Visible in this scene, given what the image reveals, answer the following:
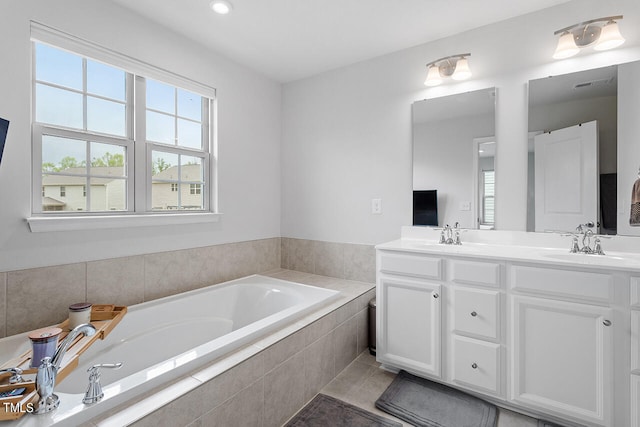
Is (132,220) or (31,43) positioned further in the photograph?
(132,220)

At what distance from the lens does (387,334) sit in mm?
2123

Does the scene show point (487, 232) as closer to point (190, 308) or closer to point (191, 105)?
point (190, 308)

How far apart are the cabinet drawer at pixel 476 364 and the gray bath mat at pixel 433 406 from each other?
0.10m

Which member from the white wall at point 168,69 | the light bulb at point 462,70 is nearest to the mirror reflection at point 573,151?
the light bulb at point 462,70

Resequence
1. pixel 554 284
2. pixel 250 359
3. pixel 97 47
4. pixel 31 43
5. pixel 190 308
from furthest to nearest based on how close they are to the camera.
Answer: pixel 190 308
pixel 97 47
pixel 31 43
pixel 554 284
pixel 250 359

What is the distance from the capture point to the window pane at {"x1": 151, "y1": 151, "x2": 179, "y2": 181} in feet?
7.52

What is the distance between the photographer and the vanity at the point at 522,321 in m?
1.46

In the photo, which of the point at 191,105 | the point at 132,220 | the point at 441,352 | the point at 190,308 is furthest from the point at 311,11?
the point at 441,352

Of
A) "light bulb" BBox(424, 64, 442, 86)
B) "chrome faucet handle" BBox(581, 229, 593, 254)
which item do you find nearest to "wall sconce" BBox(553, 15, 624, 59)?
"light bulb" BBox(424, 64, 442, 86)

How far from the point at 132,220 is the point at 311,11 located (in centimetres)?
182

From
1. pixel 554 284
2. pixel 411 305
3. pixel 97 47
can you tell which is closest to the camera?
pixel 554 284

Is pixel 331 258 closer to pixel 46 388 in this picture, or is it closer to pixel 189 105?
pixel 189 105

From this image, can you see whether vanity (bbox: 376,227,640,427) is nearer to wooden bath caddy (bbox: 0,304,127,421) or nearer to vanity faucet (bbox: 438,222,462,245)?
vanity faucet (bbox: 438,222,462,245)

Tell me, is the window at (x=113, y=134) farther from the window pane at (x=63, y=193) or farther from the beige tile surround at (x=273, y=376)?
the beige tile surround at (x=273, y=376)
